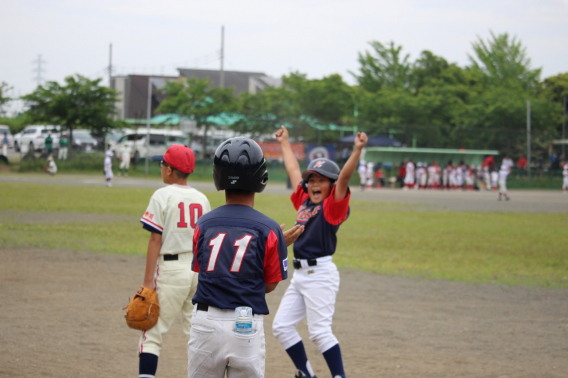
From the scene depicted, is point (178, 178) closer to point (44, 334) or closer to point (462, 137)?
point (44, 334)

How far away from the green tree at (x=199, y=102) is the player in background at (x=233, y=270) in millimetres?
34784

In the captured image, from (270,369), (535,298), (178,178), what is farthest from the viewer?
(535,298)

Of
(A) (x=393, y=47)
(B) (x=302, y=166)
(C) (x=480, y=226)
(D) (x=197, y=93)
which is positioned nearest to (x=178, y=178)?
(C) (x=480, y=226)

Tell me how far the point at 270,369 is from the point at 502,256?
28.8 ft

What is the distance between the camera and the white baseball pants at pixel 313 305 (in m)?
5.02

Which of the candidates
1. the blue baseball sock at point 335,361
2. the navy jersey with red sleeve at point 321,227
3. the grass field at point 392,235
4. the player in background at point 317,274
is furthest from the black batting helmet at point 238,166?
the grass field at point 392,235

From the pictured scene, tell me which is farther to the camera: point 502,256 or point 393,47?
point 393,47

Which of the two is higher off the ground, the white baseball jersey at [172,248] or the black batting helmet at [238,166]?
the black batting helmet at [238,166]

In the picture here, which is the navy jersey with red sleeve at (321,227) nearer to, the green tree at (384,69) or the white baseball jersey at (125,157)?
Result: the white baseball jersey at (125,157)

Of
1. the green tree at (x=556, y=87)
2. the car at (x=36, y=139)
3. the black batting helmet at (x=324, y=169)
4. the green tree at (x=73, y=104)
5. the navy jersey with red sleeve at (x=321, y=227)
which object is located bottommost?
the navy jersey with red sleeve at (x=321, y=227)

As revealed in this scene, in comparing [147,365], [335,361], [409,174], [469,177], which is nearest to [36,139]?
[409,174]

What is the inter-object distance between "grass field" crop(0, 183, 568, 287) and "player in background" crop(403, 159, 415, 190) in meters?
14.5

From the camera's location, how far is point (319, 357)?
616 centimetres

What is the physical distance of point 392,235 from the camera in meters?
15.8
